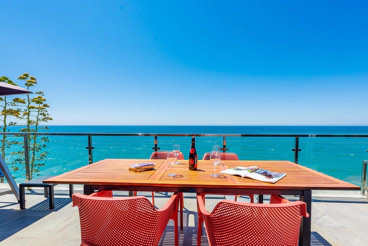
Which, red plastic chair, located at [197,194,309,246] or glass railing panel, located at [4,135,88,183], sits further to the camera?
glass railing panel, located at [4,135,88,183]

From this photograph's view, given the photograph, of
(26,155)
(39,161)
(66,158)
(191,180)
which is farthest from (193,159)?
(66,158)

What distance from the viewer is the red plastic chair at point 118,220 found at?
89 cm

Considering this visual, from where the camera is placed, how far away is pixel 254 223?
2.69ft

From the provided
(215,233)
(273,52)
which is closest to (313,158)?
(215,233)

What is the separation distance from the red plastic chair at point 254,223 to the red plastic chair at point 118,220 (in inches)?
13.7

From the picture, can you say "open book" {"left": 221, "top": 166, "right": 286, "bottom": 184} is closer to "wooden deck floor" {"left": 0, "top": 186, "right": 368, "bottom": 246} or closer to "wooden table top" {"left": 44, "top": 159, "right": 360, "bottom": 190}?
"wooden table top" {"left": 44, "top": 159, "right": 360, "bottom": 190}

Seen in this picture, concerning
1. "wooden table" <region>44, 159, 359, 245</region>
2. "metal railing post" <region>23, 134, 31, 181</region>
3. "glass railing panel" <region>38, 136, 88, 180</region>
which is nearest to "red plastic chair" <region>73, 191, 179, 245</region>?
"wooden table" <region>44, 159, 359, 245</region>

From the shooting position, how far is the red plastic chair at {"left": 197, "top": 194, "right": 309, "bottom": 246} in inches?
31.1

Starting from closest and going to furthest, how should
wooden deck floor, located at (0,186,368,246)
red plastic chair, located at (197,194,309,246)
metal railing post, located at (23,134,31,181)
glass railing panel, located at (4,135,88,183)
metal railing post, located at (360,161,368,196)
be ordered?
red plastic chair, located at (197,194,309,246), wooden deck floor, located at (0,186,368,246), metal railing post, located at (360,161,368,196), metal railing post, located at (23,134,31,181), glass railing panel, located at (4,135,88,183)

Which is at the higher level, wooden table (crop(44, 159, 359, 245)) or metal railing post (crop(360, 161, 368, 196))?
wooden table (crop(44, 159, 359, 245))

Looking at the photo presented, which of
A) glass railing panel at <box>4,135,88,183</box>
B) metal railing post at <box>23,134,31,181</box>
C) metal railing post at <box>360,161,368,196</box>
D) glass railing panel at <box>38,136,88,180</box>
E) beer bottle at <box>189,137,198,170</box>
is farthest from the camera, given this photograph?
glass railing panel at <box>38,136,88,180</box>

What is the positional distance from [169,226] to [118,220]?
1339mm

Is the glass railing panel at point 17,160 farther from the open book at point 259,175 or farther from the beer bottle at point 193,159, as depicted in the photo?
the open book at point 259,175

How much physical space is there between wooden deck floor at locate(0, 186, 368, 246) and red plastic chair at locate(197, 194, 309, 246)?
107 centimetres
